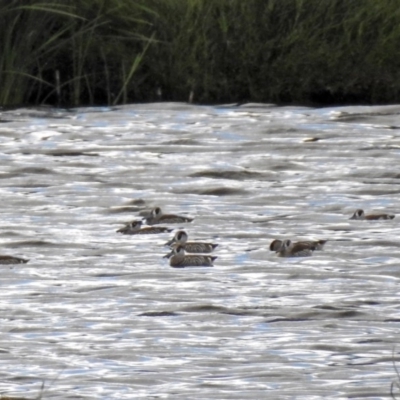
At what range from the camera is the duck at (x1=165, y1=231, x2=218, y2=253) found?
8609 mm

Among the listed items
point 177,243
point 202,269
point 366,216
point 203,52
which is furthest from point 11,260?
point 203,52

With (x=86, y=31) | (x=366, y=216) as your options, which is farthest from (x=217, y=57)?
(x=366, y=216)

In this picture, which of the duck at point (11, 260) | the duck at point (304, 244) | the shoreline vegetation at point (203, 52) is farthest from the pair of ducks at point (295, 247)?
the shoreline vegetation at point (203, 52)

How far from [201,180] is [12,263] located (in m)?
3.64

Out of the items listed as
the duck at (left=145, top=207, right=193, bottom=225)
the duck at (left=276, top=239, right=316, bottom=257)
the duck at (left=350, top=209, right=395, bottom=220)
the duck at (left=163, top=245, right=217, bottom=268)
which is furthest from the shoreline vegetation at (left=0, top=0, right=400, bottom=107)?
the duck at (left=163, top=245, right=217, bottom=268)

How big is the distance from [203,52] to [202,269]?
7.63m

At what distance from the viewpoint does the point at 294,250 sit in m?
8.59

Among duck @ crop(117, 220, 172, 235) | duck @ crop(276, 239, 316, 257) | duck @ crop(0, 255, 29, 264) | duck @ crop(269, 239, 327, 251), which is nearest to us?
duck @ crop(0, 255, 29, 264)

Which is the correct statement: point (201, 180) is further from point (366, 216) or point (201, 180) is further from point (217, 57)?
point (217, 57)

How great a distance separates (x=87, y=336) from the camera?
664 centimetres

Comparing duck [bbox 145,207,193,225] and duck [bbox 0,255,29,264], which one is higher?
duck [bbox 0,255,29,264]

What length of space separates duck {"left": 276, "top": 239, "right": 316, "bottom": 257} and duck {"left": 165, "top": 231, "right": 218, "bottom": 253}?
0.38 m

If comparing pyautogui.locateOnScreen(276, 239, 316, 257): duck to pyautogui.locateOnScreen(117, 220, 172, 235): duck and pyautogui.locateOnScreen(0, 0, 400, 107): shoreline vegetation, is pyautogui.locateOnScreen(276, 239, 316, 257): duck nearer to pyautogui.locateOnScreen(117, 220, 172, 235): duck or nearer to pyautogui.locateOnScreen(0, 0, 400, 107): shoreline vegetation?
pyautogui.locateOnScreen(117, 220, 172, 235): duck

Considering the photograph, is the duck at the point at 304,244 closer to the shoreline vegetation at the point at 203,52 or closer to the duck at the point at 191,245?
the duck at the point at 191,245
